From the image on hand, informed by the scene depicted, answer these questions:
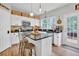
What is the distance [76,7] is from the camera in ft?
6.12

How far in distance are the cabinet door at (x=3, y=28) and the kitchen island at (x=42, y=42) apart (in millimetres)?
399

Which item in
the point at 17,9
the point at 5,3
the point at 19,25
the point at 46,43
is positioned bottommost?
the point at 46,43

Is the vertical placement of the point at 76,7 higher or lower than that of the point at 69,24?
higher

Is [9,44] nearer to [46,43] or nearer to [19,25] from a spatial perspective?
[19,25]

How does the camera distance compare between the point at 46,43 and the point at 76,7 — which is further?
the point at 46,43

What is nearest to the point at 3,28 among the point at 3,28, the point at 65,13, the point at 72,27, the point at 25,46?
the point at 3,28

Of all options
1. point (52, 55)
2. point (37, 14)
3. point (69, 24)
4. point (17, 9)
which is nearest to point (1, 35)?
point (17, 9)

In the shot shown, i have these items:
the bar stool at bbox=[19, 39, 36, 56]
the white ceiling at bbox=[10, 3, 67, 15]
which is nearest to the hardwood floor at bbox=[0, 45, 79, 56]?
the bar stool at bbox=[19, 39, 36, 56]

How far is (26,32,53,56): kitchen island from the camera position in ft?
6.35

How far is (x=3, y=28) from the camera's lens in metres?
1.92

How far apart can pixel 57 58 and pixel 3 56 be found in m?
1.02

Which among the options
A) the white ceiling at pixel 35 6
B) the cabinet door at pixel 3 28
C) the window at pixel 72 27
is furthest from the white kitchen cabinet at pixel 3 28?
the window at pixel 72 27

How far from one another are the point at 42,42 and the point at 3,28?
0.80 m

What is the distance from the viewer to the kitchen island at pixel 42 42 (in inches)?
76.2
